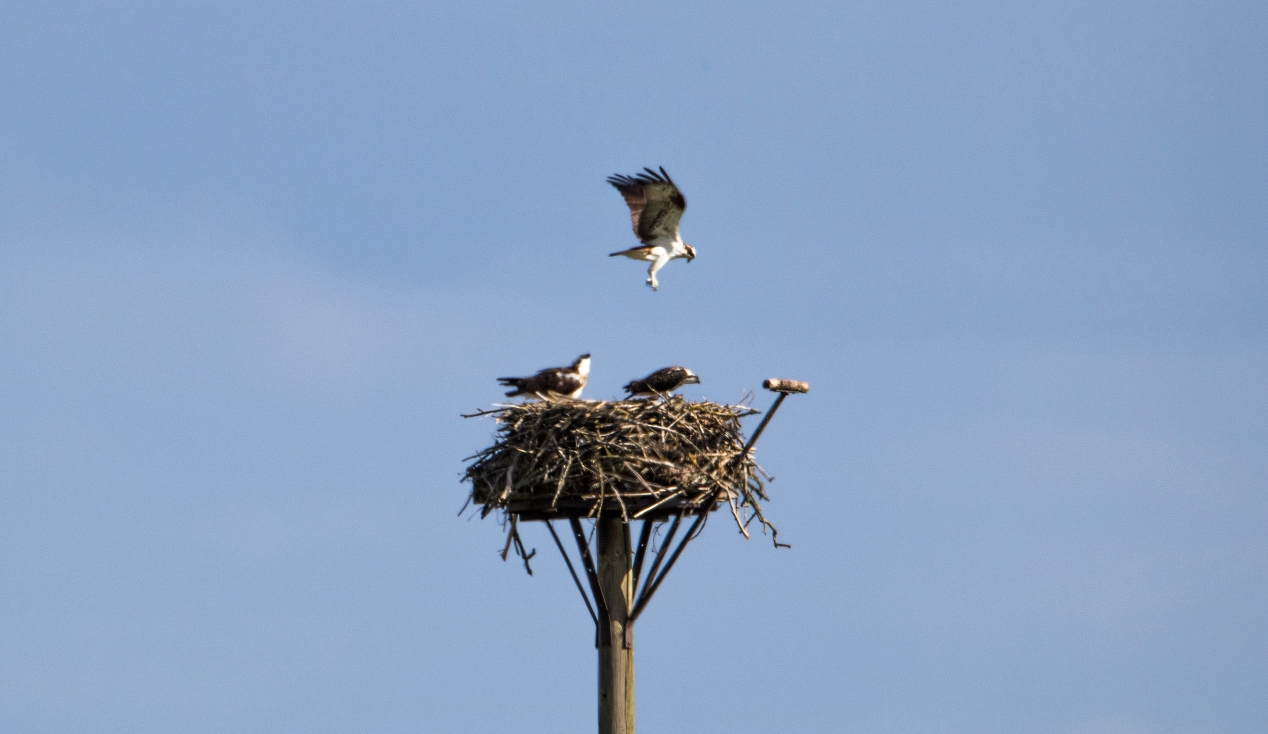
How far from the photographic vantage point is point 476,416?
10.5 metres

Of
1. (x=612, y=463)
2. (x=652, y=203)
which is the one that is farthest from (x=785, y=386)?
(x=652, y=203)

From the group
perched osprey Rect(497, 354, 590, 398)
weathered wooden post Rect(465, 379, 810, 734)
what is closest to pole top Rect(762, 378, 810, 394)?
weathered wooden post Rect(465, 379, 810, 734)

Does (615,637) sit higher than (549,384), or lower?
lower

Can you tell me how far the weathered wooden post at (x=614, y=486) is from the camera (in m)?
9.81

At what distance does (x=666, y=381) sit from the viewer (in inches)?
438

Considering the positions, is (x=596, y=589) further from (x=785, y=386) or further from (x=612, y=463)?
(x=785, y=386)

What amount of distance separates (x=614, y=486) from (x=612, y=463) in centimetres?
19

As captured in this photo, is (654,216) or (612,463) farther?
(654,216)

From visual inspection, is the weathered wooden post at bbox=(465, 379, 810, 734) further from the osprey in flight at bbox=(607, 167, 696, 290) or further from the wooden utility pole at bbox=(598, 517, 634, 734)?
the osprey in flight at bbox=(607, 167, 696, 290)

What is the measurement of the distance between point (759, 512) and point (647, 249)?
11.7 feet

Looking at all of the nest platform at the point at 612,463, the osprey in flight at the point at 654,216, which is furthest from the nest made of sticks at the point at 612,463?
the osprey in flight at the point at 654,216

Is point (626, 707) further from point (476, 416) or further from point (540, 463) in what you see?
point (476, 416)

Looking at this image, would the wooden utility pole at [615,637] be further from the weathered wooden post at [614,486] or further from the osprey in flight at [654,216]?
the osprey in flight at [654,216]

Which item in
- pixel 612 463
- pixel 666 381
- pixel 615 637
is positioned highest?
pixel 666 381
